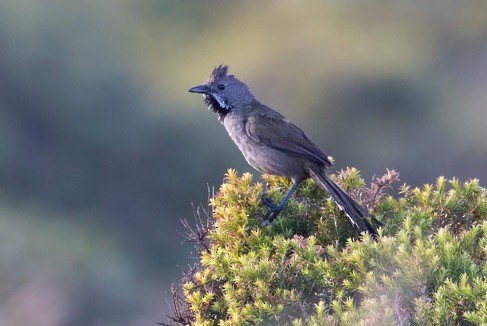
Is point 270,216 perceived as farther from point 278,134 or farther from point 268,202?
point 278,134

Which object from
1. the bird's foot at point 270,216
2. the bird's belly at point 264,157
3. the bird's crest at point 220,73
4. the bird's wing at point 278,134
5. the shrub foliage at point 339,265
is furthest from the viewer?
the bird's crest at point 220,73

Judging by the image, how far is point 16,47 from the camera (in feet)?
53.3

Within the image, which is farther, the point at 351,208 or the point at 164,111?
the point at 164,111

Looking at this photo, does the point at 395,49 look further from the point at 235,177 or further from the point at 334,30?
the point at 235,177

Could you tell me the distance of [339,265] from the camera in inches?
161

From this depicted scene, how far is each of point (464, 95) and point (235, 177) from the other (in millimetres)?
11762

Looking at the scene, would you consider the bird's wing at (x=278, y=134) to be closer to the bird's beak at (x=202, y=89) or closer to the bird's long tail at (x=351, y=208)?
the bird's beak at (x=202, y=89)

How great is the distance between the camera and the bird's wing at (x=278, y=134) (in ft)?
21.2

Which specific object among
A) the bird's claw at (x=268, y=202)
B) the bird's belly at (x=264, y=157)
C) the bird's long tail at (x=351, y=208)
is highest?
the bird's belly at (x=264, y=157)

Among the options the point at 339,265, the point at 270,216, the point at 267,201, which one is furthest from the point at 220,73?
the point at 339,265

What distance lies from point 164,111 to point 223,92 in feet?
26.0

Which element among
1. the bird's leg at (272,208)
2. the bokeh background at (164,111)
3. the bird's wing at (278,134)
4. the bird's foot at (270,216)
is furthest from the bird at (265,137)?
the bokeh background at (164,111)

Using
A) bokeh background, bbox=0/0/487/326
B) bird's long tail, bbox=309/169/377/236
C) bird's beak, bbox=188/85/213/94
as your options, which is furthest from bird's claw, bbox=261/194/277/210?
bokeh background, bbox=0/0/487/326

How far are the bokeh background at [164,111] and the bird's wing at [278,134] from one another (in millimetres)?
5034
